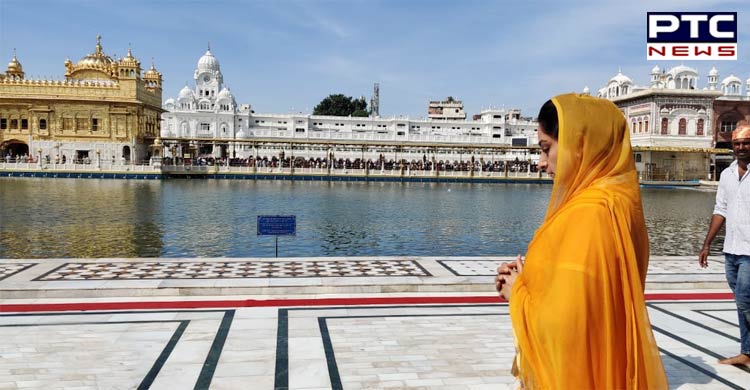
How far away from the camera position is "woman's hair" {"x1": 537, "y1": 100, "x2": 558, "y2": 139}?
2.04 m

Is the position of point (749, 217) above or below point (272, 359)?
above

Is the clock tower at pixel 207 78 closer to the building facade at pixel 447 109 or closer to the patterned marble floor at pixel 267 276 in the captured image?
the building facade at pixel 447 109

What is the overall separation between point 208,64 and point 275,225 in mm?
69850

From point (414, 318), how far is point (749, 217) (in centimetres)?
286

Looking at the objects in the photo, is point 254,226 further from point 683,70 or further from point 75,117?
point 683,70

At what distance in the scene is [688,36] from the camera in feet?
51.6

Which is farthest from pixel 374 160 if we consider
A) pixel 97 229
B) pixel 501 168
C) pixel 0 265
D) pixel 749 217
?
pixel 749 217

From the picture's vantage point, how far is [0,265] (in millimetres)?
8016

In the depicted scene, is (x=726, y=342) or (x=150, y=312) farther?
(x=150, y=312)

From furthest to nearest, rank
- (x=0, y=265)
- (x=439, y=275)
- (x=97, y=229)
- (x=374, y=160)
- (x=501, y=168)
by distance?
1. (x=374, y=160)
2. (x=501, y=168)
3. (x=97, y=229)
4. (x=0, y=265)
5. (x=439, y=275)

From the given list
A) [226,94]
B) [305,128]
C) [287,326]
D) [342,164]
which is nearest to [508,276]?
[287,326]

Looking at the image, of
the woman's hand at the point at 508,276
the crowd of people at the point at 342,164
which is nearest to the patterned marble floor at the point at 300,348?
the woman's hand at the point at 508,276

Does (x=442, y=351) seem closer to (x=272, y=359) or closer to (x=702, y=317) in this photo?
(x=272, y=359)

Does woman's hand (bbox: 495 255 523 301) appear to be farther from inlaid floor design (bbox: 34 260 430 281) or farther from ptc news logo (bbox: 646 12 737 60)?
ptc news logo (bbox: 646 12 737 60)
